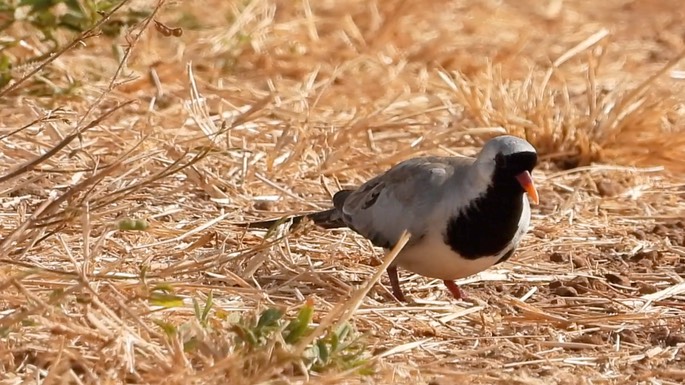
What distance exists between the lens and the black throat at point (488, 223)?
13.8ft

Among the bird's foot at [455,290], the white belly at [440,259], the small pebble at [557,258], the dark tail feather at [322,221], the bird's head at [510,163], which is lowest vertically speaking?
the small pebble at [557,258]

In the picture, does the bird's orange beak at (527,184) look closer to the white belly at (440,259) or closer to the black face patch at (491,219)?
the black face patch at (491,219)

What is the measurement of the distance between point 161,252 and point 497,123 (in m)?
2.17

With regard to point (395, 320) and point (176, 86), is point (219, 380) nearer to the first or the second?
point (395, 320)

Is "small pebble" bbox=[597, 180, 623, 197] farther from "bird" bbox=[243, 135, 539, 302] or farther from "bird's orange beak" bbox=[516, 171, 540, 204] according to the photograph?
"bird's orange beak" bbox=[516, 171, 540, 204]

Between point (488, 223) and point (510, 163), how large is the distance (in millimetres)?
204

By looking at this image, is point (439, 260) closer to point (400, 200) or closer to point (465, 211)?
point (465, 211)

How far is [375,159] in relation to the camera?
233 inches

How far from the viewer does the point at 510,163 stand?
13.8ft

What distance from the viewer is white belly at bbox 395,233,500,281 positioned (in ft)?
13.9

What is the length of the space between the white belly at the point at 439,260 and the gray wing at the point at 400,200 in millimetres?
49

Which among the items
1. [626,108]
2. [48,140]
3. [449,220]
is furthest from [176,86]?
[449,220]

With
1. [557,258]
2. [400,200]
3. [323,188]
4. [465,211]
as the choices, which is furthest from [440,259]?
[323,188]

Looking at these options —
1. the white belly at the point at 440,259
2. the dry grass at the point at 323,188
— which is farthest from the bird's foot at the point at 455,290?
the white belly at the point at 440,259
